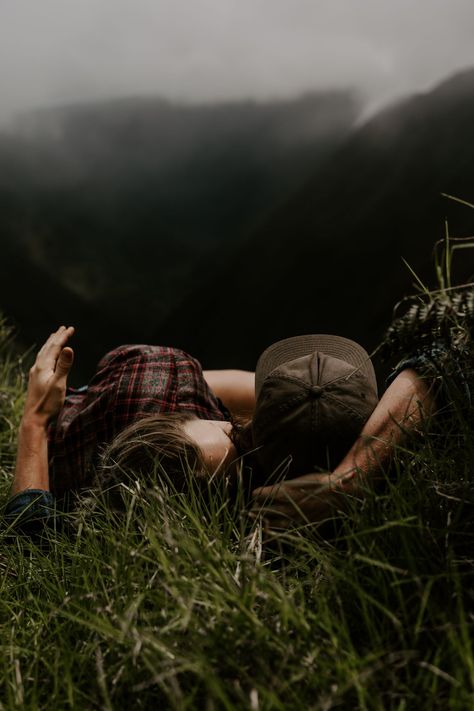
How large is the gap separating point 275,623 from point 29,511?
1121 mm

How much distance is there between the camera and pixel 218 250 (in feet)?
15.8

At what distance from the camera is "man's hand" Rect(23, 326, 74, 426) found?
233cm

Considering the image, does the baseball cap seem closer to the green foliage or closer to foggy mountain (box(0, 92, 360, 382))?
the green foliage

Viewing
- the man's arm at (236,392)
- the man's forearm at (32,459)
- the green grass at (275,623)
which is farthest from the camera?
the man's arm at (236,392)

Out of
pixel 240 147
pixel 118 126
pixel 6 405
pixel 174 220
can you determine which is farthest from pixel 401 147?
pixel 6 405

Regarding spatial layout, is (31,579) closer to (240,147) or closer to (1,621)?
(1,621)

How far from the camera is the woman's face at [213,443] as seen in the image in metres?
1.80

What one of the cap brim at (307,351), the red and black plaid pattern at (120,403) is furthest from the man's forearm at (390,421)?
the red and black plaid pattern at (120,403)

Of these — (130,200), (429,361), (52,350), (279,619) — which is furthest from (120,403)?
(130,200)

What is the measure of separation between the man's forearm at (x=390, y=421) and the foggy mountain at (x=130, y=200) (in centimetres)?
330

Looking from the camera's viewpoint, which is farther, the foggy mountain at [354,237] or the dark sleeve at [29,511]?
the foggy mountain at [354,237]

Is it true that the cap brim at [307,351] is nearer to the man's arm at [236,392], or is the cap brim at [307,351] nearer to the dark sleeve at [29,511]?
the man's arm at [236,392]

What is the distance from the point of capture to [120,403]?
86.7 inches

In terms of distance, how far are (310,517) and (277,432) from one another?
0.25m
